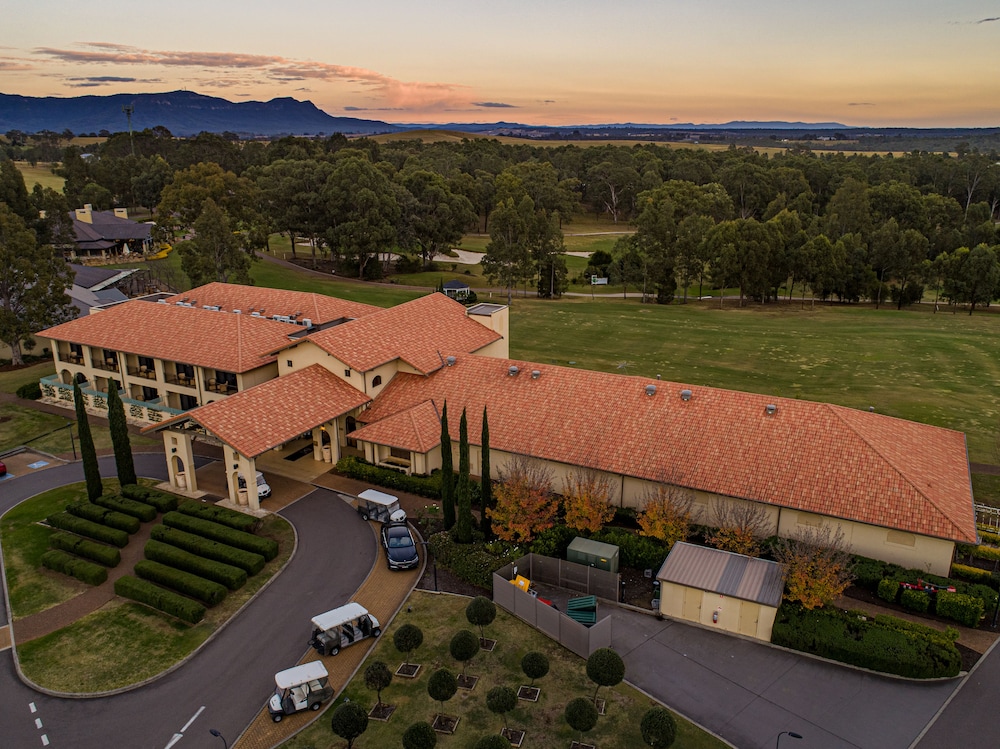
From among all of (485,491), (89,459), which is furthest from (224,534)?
(485,491)

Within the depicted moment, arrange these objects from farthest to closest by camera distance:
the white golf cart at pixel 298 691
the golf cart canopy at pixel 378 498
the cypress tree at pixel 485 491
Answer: the golf cart canopy at pixel 378 498 < the cypress tree at pixel 485 491 < the white golf cart at pixel 298 691

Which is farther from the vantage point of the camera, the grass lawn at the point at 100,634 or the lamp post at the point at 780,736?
the grass lawn at the point at 100,634

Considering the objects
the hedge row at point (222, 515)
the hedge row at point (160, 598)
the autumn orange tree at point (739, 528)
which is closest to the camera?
the hedge row at point (160, 598)

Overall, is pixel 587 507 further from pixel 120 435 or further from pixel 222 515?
pixel 120 435

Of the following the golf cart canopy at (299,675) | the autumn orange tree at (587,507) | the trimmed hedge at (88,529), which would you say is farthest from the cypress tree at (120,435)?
the autumn orange tree at (587,507)

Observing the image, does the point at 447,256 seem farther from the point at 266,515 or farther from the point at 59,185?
the point at 59,185

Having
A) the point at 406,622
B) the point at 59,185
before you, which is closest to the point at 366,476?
the point at 406,622

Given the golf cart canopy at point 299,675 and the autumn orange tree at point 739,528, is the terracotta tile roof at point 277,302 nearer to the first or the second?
the autumn orange tree at point 739,528
